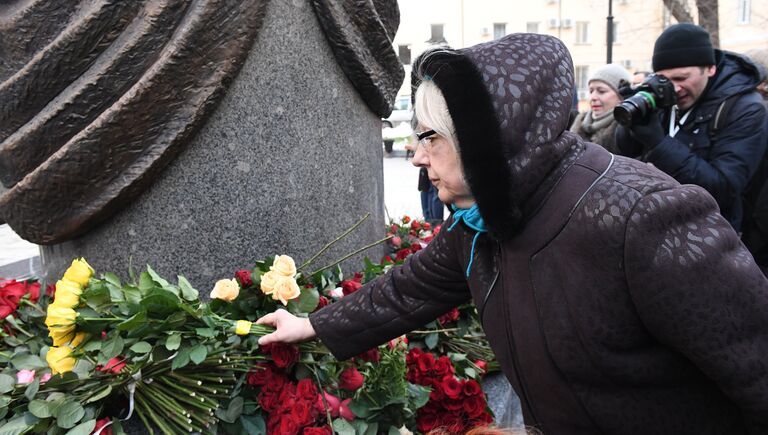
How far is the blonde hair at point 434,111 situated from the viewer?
1.50m

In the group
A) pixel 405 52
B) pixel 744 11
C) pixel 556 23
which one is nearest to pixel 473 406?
pixel 405 52

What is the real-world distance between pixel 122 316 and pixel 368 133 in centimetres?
121

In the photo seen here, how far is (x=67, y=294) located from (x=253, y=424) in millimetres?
602

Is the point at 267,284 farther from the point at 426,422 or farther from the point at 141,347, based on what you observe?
the point at 426,422

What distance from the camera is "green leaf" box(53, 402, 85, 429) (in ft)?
5.44

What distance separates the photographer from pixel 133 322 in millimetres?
1767

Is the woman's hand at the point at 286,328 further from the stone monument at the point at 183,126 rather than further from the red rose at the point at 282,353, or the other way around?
the stone monument at the point at 183,126

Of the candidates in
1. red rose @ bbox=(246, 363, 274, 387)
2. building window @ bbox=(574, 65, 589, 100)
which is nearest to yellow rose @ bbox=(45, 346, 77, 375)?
red rose @ bbox=(246, 363, 274, 387)

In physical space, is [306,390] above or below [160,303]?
below

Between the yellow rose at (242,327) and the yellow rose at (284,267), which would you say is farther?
the yellow rose at (284,267)

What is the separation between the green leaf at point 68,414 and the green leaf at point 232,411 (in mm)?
344

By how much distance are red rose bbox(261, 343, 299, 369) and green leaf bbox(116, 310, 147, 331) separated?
1.10 feet

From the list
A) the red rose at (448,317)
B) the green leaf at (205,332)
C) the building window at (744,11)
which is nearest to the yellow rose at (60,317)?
the green leaf at (205,332)

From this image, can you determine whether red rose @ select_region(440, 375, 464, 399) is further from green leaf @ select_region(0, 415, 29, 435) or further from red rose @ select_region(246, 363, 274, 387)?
green leaf @ select_region(0, 415, 29, 435)
